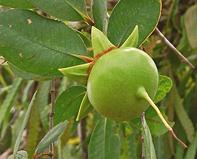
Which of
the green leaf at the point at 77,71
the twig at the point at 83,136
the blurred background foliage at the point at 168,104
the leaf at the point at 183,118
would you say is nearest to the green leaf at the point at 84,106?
the green leaf at the point at 77,71

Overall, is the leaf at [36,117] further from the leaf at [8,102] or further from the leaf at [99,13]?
the leaf at [99,13]

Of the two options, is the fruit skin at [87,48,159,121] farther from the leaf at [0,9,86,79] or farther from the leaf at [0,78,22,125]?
the leaf at [0,78,22,125]

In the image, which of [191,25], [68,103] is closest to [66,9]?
[68,103]

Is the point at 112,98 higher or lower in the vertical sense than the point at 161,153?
higher

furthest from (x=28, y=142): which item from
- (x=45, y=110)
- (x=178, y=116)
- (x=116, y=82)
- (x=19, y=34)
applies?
(x=116, y=82)

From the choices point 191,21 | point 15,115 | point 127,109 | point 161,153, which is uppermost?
point 127,109

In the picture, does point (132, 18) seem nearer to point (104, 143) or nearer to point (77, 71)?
point (77, 71)

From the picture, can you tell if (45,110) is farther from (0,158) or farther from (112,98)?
(112,98)
